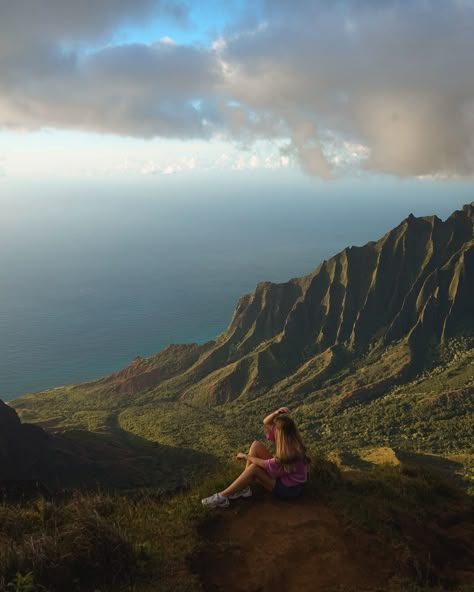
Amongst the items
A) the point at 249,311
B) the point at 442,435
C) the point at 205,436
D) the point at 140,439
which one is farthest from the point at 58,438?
the point at 249,311

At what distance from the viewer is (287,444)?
12875 millimetres

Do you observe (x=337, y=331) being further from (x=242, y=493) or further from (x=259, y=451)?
(x=242, y=493)

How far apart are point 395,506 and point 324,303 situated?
14696 centimetres

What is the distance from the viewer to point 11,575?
27.5 ft

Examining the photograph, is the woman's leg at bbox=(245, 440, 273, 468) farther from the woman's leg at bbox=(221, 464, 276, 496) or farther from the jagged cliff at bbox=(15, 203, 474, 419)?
the jagged cliff at bbox=(15, 203, 474, 419)

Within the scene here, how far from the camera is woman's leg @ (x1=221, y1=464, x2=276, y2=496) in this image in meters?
12.7

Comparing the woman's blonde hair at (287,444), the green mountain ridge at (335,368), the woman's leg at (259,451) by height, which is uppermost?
the woman's blonde hair at (287,444)

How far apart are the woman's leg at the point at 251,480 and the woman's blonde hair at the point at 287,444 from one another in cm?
55

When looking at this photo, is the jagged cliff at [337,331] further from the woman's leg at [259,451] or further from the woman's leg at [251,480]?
the woman's leg at [251,480]

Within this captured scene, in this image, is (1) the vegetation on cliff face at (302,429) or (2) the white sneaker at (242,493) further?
(2) the white sneaker at (242,493)

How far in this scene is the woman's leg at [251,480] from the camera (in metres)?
12.7

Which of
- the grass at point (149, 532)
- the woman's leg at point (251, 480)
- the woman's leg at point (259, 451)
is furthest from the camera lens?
the woman's leg at point (259, 451)

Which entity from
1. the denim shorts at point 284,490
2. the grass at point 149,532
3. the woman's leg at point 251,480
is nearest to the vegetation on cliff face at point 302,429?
the grass at point 149,532

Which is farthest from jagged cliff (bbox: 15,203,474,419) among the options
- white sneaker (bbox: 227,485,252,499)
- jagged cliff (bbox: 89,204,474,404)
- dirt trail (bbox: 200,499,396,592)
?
dirt trail (bbox: 200,499,396,592)
